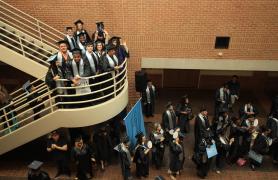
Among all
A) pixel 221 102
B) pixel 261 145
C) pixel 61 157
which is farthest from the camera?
pixel 221 102

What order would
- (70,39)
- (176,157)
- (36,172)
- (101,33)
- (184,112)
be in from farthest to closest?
(184,112), (101,33), (70,39), (176,157), (36,172)

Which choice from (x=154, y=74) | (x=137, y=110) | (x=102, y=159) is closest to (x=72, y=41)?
(x=137, y=110)

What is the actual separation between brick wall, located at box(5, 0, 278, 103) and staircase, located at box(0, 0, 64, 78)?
1.07 feet

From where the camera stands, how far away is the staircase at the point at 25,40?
946 centimetres

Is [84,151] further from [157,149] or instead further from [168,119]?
[168,119]

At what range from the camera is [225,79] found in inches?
567

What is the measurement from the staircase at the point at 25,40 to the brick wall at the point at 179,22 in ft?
1.07

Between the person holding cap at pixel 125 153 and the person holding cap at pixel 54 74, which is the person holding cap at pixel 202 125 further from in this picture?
the person holding cap at pixel 54 74

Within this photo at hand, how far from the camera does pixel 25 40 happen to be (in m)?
9.54

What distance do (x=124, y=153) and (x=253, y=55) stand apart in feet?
19.6

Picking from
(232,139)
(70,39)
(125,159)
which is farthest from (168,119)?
(70,39)

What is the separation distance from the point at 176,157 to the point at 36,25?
6.31 meters

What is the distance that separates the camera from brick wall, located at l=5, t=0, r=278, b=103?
1071cm

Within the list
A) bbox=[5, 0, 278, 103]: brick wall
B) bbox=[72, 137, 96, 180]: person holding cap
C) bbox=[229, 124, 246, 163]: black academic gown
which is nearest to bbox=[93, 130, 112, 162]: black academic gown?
bbox=[72, 137, 96, 180]: person holding cap
